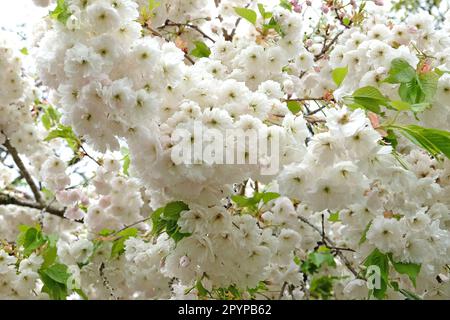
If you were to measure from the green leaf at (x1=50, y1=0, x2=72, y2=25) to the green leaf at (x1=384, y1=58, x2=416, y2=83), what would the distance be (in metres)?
1.39

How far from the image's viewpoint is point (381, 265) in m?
2.29

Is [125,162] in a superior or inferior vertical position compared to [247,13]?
inferior

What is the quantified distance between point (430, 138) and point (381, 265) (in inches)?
29.1

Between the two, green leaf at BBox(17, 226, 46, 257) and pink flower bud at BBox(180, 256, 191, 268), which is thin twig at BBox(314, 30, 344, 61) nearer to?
pink flower bud at BBox(180, 256, 191, 268)

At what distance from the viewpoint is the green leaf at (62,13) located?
1954mm

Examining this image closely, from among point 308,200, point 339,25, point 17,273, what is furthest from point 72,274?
point 339,25

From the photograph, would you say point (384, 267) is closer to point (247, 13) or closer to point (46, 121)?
point (247, 13)

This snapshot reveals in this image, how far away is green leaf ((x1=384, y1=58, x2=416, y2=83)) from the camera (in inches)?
86.6

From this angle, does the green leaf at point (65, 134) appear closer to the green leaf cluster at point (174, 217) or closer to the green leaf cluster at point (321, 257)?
the green leaf cluster at point (174, 217)

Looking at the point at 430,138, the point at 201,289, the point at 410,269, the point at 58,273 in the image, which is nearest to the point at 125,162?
the point at 58,273

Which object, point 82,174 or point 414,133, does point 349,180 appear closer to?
point 414,133

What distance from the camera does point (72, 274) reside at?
9.98 feet

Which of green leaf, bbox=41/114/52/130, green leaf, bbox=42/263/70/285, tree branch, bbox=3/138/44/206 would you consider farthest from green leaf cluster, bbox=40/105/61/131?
green leaf, bbox=42/263/70/285

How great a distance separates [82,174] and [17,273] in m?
2.30
